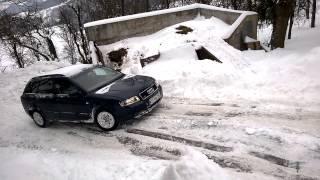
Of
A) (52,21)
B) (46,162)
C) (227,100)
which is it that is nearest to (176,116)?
(227,100)

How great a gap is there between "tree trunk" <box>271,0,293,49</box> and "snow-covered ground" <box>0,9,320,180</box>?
4.25 metres

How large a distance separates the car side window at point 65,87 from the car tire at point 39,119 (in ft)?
3.79

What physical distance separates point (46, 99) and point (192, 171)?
598 centimetres

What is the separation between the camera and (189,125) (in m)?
8.48

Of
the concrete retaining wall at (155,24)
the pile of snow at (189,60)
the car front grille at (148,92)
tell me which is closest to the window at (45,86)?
the car front grille at (148,92)

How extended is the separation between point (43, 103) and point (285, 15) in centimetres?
1240

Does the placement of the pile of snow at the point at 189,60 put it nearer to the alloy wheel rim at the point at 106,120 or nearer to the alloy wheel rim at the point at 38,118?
the alloy wheel rim at the point at 106,120

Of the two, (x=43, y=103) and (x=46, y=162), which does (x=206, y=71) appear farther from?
(x=46, y=162)

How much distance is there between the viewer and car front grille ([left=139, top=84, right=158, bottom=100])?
9145 mm

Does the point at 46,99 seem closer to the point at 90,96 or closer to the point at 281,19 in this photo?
the point at 90,96

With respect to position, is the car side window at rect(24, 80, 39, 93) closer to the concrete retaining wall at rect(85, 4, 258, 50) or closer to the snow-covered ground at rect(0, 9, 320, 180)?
the snow-covered ground at rect(0, 9, 320, 180)

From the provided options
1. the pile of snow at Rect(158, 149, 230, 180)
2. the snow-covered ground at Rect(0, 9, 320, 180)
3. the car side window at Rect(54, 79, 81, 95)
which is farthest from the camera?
the car side window at Rect(54, 79, 81, 95)

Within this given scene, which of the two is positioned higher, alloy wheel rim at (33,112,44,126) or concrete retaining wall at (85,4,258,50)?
concrete retaining wall at (85,4,258,50)

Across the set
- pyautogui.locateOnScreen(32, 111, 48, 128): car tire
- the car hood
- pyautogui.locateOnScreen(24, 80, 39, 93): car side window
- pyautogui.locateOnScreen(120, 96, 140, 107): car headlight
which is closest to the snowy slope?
the car hood
